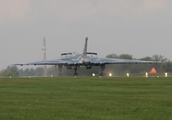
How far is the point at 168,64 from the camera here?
9719 cm

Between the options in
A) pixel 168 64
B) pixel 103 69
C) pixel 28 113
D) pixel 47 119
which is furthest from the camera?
pixel 168 64

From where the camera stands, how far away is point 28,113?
51.3 ft

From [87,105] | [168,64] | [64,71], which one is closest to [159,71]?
[168,64]

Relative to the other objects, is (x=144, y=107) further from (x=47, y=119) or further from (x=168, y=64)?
(x=168, y=64)

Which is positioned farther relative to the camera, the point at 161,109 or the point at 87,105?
the point at 87,105

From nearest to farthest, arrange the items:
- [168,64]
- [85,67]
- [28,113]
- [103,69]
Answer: [28,113]
[103,69]
[85,67]
[168,64]

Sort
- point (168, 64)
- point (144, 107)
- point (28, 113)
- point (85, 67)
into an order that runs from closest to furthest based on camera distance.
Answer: point (28, 113) → point (144, 107) → point (85, 67) → point (168, 64)

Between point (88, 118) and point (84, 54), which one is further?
point (84, 54)

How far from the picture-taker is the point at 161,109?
16.5 metres

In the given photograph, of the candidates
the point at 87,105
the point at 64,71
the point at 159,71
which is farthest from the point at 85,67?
the point at 87,105

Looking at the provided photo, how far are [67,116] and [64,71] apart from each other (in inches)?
2893

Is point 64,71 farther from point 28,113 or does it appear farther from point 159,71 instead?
point 28,113

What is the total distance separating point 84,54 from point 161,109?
69.4 m

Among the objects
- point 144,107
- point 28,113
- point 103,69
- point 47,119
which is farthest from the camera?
point 103,69
